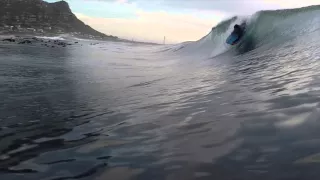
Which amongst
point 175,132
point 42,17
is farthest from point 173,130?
point 42,17

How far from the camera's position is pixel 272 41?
42.2 feet

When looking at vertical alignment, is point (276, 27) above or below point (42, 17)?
below

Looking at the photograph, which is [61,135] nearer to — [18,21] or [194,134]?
[194,134]

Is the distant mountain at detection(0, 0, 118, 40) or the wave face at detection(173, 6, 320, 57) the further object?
the distant mountain at detection(0, 0, 118, 40)

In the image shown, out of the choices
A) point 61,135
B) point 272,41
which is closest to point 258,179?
point 61,135

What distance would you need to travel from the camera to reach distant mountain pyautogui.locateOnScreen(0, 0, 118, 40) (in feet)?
384

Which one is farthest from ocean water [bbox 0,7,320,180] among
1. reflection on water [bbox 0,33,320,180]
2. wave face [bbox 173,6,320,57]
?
wave face [bbox 173,6,320,57]

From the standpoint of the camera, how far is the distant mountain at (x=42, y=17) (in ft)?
384

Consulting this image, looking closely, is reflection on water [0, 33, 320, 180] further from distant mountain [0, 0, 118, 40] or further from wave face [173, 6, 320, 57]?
distant mountain [0, 0, 118, 40]

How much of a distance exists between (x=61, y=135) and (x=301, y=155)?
2653 millimetres

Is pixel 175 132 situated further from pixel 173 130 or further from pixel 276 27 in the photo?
pixel 276 27

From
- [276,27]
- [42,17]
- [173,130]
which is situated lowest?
[173,130]

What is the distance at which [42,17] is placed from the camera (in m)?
133

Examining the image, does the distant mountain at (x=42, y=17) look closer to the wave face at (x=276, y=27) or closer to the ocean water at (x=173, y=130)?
the wave face at (x=276, y=27)
